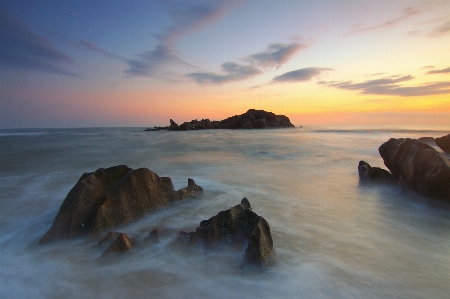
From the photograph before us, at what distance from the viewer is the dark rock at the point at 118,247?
325cm

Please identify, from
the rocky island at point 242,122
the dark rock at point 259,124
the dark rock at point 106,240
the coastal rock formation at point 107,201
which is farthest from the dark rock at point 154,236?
the dark rock at point 259,124

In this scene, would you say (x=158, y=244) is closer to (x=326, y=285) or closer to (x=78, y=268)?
(x=78, y=268)

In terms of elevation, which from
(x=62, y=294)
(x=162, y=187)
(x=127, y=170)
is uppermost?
(x=127, y=170)

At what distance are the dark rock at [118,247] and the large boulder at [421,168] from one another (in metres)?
6.22

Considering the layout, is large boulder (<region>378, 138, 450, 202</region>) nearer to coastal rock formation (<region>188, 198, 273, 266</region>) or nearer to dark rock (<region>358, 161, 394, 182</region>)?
dark rock (<region>358, 161, 394, 182</region>)

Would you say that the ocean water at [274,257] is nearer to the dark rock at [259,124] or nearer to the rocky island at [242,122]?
the rocky island at [242,122]

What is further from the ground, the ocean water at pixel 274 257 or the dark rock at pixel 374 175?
the dark rock at pixel 374 175

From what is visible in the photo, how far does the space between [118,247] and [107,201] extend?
3.65ft

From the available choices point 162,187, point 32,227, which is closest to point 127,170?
point 162,187

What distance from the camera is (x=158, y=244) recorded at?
3594mm

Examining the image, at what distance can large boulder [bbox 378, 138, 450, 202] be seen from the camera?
520cm

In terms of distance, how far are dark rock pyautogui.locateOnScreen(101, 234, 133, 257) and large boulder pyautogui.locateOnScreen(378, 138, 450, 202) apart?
20.4ft

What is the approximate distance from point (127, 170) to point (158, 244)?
77.9 inches

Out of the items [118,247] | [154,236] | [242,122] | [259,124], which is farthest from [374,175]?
[242,122]
